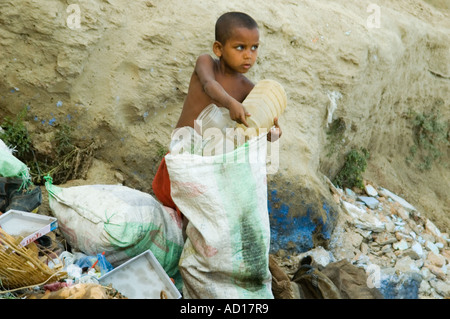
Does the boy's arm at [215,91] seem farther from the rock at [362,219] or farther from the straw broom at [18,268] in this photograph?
the rock at [362,219]

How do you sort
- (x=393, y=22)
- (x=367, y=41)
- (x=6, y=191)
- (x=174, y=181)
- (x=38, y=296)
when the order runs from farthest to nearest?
(x=393, y=22)
(x=367, y=41)
(x=6, y=191)
(x=174, y=181)
(x=38, y=296)

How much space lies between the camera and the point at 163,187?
292 centimetres

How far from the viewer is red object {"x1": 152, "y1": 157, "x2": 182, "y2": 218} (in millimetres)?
2893

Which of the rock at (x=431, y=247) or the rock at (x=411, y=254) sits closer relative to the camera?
the rock at (x=411, y=254)

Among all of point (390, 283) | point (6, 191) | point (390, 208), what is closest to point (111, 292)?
point (6, 191)

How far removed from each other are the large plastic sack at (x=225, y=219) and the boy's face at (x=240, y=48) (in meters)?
0.39

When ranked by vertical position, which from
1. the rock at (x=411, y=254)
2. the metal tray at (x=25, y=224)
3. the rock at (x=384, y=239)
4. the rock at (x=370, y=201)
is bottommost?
the rock at (x=411, y=254)

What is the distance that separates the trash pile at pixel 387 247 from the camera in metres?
3.24

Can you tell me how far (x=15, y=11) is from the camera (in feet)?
10.5

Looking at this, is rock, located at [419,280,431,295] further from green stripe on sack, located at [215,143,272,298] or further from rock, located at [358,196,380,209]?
green stripe on sack, located at [215,143,272,298]

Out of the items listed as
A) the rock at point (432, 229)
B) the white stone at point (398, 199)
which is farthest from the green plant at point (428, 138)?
the rock at point (432, 229)

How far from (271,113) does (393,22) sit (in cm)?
261

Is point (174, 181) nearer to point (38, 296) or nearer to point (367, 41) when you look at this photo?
point (38, 296)

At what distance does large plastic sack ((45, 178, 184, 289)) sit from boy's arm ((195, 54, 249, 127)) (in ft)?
2.19
